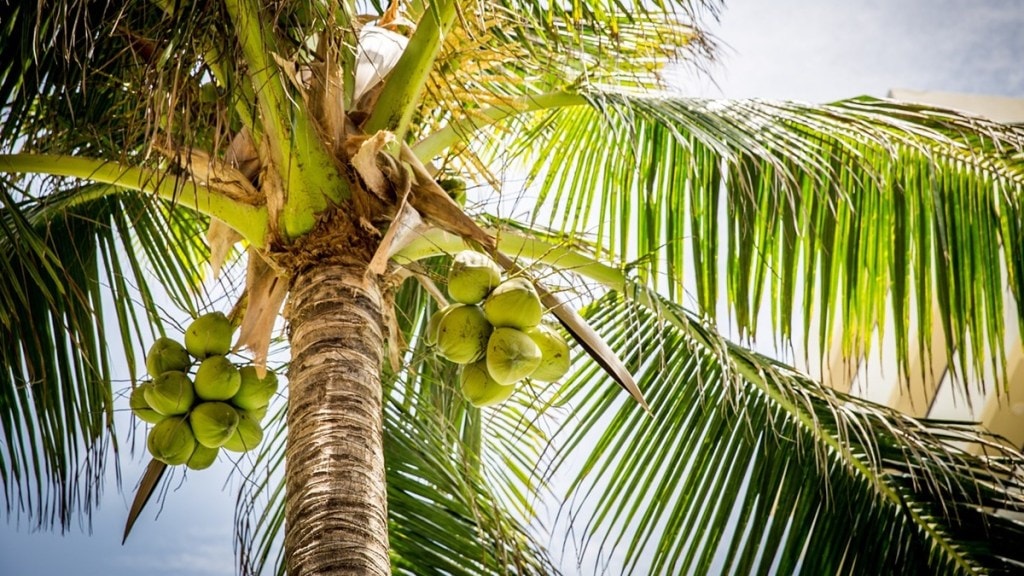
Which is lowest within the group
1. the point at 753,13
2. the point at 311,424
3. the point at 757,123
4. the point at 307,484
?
the point at 307,484

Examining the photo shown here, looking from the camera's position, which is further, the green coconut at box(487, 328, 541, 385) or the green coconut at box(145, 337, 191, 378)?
the green coconut at box(145, 337, 191, 378)

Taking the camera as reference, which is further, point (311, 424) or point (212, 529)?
point (212, 529)

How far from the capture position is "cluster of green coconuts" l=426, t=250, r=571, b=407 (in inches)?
91.8

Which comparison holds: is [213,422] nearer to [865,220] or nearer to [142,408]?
[142,408]

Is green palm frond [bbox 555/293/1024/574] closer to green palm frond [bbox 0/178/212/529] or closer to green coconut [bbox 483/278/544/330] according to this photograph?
green coconut [bbox 483/278/544/330]

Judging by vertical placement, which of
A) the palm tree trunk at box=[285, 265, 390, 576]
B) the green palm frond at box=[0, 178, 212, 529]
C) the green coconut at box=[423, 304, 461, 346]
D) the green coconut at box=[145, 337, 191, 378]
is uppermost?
the green palm frond at box=[0, 178, 212, 529]

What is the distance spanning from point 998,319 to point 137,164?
8.78 feet

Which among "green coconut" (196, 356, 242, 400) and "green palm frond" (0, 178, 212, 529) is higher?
"green palm frond" (0, 178, 212, 529)

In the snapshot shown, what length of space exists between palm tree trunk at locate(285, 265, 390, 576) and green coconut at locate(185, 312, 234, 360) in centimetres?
18

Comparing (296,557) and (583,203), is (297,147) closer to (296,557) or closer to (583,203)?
(296,557)

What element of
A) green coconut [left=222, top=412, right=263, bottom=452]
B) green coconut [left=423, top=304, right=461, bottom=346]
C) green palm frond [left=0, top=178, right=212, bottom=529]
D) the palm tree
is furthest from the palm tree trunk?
green palm frond [left=0, top=178, right=212, bottom=529]

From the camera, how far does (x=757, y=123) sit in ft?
10.8

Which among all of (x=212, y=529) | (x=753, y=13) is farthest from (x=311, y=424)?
(x=753, y=13)

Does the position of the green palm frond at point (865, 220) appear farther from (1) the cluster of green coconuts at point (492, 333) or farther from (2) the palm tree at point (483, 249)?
(1) the cluster of green coconuts at point (492, 333)
